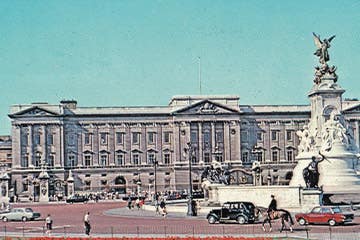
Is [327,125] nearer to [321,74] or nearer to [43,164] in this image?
[321,74]

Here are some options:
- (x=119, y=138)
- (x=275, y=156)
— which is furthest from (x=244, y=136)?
(x=119, y=138)

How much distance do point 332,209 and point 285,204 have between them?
11.4m

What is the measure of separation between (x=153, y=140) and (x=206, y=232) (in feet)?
297

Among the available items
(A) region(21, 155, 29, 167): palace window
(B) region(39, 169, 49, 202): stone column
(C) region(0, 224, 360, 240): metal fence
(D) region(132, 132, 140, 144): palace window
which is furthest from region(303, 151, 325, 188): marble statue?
(A) region(21, 155, 29, 167): palace window

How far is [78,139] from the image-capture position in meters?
122

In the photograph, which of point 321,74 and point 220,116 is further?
point 220,116

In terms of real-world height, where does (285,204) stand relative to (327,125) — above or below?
below

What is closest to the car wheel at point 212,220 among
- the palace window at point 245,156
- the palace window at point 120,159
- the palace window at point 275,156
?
the palace window at point 120,159

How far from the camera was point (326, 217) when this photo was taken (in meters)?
36.5

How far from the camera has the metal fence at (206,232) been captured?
31469 millimetres

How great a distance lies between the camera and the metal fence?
3147 centimetres

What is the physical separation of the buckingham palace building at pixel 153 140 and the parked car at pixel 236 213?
8038 cm

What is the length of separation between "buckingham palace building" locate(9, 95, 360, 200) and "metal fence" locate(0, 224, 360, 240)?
8117 cm

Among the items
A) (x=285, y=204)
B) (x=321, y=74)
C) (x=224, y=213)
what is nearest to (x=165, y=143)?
(x=321, y=74)
